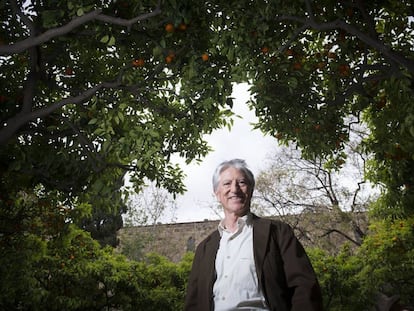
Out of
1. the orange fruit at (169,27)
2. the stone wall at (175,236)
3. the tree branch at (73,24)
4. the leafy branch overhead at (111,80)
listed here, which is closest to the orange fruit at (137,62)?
the leafy branch overhead at (111,80)

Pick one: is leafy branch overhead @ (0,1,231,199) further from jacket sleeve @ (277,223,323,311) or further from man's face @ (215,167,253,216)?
jacket sleeve @ (277,223,323,311)

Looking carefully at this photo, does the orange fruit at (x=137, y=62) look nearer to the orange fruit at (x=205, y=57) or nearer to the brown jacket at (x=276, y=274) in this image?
the orange fruit at (x=205, y=57)

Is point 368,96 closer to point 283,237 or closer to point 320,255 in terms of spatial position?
point 283,237

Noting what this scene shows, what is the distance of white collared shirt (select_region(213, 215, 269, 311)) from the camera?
2.26 meters

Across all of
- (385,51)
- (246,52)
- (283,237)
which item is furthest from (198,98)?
(283,237)

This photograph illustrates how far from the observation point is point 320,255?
38.9ft

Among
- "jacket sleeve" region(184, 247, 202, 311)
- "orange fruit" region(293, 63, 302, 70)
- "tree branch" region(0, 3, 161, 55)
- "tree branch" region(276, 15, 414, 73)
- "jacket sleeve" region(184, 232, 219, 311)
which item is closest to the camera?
"jacket sleeve" region(184, 232, 219, 311)

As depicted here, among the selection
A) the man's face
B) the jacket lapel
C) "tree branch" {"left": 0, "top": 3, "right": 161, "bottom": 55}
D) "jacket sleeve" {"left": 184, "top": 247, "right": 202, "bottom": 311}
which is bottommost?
"jacket sleeve" {"left": 184, "top": 247, "right": 202, "bottom": 311}

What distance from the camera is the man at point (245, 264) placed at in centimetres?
221

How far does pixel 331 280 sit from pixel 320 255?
92 cm

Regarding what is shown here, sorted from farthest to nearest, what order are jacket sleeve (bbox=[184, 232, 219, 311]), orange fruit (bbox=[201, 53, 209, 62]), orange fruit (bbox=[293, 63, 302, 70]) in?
orange fruit (bbox=[293, 63, 302, 70]), orange fruit (bbox=[201, 53, 209, 62]), jacket sleeve (bbox=[184, 232, 219, 311])

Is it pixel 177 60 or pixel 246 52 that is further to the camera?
pixel 177 60

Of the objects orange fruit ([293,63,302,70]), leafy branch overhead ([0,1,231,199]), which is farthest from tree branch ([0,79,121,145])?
orange fruit ([293,63,302,70])

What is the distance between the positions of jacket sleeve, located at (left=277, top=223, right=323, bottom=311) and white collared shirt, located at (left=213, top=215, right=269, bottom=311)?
0.59 feet
